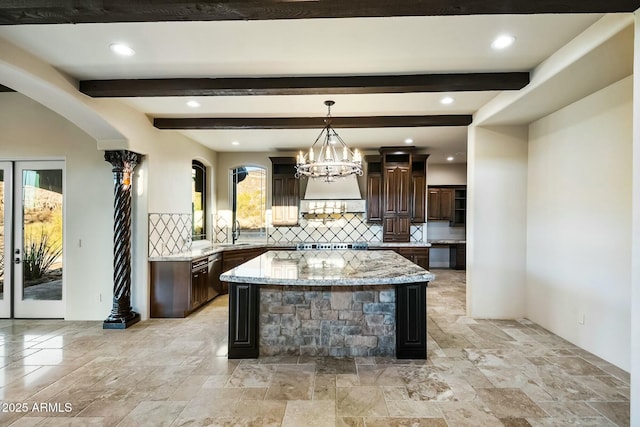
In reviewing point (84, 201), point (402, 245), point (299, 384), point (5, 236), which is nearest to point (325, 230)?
point (402, 245)

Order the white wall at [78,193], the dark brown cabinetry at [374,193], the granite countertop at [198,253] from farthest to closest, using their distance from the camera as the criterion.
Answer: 1. the dark brown cabinetry at [374,193]
2. the granite countertop at [198,253]
3. the white wall at [78,193]

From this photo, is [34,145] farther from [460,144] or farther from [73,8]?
[460,144]

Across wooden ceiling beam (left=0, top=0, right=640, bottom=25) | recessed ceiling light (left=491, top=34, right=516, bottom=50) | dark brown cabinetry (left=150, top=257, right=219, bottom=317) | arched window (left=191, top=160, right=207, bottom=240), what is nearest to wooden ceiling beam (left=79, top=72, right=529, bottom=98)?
recessed ceiling light (left=491, top=34, right=516, bottom=50)

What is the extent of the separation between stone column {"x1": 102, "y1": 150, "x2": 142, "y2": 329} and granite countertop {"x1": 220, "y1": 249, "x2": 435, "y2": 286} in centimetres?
189

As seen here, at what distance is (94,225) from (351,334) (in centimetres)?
378

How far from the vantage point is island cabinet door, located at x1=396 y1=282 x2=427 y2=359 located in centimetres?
315

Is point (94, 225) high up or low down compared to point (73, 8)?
down

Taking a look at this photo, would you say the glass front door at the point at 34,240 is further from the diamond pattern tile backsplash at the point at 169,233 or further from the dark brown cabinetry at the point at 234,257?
the dark brown cabinetry at the point at 234,257

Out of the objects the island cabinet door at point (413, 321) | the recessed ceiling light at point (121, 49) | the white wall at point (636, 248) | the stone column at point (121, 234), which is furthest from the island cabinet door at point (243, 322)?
the white wall at point (636, 248)

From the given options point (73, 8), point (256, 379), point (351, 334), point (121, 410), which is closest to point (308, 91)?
point (73, 8)

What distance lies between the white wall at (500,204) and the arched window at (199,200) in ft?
16.2

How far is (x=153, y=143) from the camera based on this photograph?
454 cm

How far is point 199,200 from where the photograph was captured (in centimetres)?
644

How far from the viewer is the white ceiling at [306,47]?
90.7 inches
